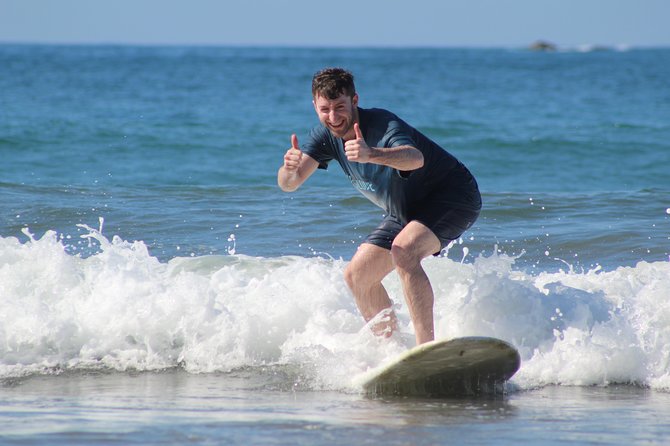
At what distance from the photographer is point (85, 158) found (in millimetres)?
16719

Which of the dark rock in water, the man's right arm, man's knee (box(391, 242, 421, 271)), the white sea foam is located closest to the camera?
man's knee (box(391, 242, 421, 271))

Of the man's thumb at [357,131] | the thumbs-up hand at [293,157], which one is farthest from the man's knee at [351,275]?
the man's thumb at [357,131]

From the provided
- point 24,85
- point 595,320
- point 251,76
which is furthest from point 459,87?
point 595,320

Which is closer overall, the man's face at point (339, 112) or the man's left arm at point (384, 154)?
the man's left arm at point (384, 154)

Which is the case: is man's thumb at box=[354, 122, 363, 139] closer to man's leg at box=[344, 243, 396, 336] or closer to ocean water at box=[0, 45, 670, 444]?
man's leg at box=[344, 243, 396, 336]

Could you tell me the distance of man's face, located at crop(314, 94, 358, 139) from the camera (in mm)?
4867

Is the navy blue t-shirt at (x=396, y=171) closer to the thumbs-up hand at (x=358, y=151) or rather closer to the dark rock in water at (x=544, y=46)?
the thumbs-up hand at (x=358, y=151)

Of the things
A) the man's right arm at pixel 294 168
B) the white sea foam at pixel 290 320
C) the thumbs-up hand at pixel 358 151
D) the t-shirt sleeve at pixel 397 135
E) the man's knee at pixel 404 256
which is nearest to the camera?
the thumbs-up hand at pixel 358 151

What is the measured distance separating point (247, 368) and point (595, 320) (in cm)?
220

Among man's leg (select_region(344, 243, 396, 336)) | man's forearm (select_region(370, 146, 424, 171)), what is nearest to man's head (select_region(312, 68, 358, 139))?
man's forearm (select_region(370, 146, 424, 171))

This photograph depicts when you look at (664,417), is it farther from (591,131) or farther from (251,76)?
(251,76)

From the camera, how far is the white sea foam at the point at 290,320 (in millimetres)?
5586

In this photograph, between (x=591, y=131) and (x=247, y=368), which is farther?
(x=591, y=131)

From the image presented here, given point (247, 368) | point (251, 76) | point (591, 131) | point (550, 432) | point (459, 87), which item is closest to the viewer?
point (550, 432)
